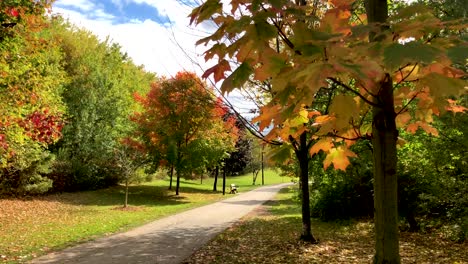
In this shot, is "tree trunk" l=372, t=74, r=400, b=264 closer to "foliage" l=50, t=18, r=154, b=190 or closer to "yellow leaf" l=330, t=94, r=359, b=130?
"yellow leaf" l=330, t=94, r=359, b=130

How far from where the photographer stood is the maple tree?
1354mm

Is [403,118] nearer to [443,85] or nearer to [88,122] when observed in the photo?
[443,85]

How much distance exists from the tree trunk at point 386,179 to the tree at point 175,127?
22.0 metres

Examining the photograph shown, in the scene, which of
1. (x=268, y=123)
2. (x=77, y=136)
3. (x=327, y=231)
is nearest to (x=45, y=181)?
(x=77, y=136)

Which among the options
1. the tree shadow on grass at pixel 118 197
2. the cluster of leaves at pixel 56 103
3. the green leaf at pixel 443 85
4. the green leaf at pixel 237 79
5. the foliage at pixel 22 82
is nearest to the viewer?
the green leaf at pixel 443 85

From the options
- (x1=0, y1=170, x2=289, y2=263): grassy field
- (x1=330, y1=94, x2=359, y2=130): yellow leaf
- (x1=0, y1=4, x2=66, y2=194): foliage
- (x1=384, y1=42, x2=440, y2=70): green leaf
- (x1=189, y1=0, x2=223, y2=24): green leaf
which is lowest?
(x1=0, y1=170, x2=289, y2=263): grassy field

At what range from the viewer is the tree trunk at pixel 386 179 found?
6.21ft

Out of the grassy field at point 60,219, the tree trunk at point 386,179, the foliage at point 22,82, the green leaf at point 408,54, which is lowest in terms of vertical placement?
the grassy field at point 60,219

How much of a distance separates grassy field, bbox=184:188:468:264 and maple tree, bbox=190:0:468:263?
5994mm

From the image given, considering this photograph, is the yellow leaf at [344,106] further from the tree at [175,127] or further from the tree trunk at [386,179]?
the tree at [175,127]

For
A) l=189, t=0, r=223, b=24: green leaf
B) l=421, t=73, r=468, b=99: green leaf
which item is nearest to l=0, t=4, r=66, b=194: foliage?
l=189, t=0, r=223, b=24: green leaf

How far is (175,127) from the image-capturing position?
25016mm

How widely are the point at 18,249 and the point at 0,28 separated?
563 cm

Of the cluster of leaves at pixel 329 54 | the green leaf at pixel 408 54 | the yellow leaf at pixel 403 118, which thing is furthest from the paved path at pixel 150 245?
the green leaf at pixel 408 54
